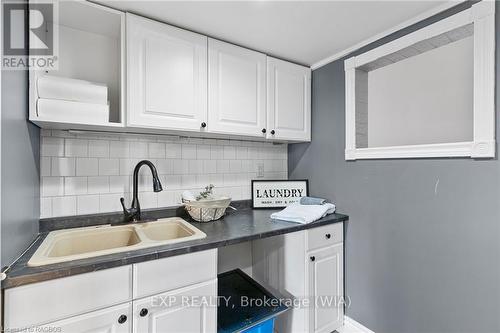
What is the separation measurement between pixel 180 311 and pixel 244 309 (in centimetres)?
56

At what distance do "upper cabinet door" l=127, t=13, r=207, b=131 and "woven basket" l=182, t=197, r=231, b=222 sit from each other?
1.62ft

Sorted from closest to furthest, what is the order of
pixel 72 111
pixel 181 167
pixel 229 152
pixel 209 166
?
pixel 72 111, pixel 181 167, pixel 209 166, pixel 229 152

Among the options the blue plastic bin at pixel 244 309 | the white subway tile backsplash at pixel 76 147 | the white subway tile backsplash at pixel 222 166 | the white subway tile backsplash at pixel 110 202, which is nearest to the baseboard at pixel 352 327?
the blue plastic bin at pixel 244 309

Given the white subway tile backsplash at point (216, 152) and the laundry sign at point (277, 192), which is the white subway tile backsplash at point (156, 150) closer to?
the white subway tile backsplash at point (216, 152)

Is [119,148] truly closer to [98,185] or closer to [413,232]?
[98,185]

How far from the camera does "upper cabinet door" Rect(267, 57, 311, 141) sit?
6.18 ft

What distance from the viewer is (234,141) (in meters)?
2.10

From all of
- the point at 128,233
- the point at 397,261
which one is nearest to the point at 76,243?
the point at 128,233

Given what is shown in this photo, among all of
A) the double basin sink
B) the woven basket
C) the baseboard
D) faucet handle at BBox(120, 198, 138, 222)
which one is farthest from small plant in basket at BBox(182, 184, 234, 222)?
the baseboard

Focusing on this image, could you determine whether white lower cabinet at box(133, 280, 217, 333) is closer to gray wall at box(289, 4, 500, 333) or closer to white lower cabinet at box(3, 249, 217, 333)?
white lower cabinet at box(3, 249, 217, 333)

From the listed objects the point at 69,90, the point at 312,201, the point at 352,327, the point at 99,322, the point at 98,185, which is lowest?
the point at 352,327

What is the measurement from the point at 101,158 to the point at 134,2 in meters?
0.93

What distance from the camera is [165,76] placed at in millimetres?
1450

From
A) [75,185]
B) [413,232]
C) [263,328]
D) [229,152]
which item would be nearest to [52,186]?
[75,185]
